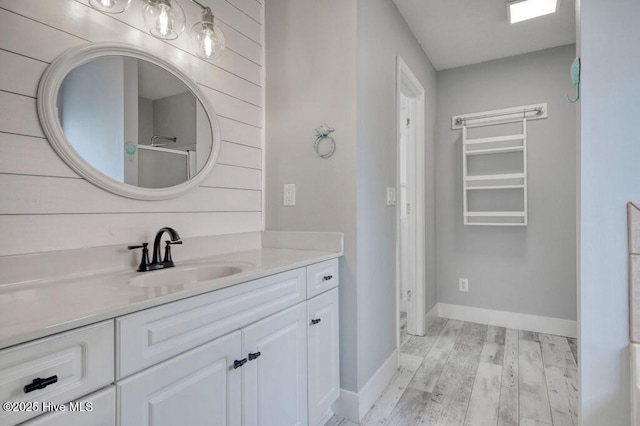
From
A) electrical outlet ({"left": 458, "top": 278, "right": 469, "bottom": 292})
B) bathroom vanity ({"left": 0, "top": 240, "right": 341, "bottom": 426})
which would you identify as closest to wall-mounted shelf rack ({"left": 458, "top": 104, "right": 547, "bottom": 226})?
electrical outlet ({"left": 458, "top": 278, "right": 469, "bottom": 292})

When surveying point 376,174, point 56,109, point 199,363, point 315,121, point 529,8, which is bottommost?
point 199,363

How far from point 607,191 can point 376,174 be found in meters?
1.08

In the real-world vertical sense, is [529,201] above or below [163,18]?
below

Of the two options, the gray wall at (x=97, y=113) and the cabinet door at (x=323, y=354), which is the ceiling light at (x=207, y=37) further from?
the cabinet door at (x=323, y=354)

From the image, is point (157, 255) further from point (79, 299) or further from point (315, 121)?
point (315, 121)

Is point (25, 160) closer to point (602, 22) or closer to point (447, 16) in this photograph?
point (602, 22)

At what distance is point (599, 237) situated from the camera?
1146mm

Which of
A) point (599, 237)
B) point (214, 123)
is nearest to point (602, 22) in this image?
point (599, 237)

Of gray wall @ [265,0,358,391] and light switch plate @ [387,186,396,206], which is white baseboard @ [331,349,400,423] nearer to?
gray wall @ [265,0,358,391]

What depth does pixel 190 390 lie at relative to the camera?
0.93 m

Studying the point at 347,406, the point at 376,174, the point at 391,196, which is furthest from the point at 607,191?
the point at 347,406

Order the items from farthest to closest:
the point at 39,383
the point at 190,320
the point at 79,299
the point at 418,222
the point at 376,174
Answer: the point at 418,222 < the point at 376,174 < the point at 190,320 < the point at 79,299 < the point at 39,383

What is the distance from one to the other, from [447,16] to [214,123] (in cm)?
196

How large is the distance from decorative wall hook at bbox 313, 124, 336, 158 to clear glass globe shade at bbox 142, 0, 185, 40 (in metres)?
0.81
